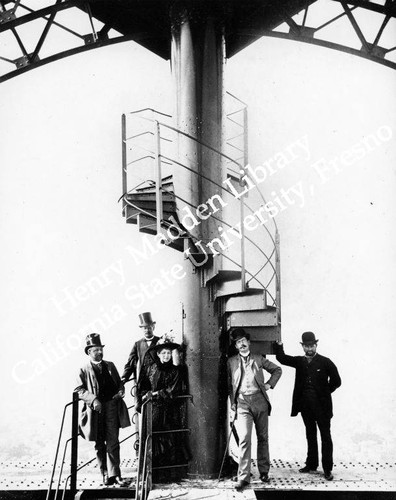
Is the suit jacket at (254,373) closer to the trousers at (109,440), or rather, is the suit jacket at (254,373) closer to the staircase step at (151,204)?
the trousers at (109,440)

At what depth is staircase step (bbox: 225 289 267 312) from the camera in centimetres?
726

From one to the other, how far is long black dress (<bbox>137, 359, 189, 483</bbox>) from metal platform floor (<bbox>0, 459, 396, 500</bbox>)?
26 centimetres

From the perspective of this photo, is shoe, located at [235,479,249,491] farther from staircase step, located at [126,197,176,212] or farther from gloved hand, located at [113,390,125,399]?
staircase step, located at [126,197,176,212]

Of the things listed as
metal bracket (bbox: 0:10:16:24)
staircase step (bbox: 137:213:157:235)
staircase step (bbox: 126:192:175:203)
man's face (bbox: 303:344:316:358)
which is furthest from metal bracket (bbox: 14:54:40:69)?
man's face (bbox: 303:344:316:358)

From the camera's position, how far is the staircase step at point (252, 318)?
741 cm

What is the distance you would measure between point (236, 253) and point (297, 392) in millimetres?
3745

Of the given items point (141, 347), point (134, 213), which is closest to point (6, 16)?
point (134, 213)

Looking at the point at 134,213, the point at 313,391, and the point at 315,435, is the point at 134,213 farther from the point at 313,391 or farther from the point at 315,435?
the point at 315,435

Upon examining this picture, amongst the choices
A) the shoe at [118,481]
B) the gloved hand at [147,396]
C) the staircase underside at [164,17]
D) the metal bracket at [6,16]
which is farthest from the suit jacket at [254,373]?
the metal bracket at [6,16]

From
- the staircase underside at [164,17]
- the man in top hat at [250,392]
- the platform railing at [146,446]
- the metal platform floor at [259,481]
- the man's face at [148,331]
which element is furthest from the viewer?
the staircase underside at [164,17]

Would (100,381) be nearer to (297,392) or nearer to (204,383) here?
→ (204,383)

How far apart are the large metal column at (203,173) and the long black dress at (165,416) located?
0.18 m

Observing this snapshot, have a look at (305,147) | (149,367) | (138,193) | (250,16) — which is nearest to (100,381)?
(149,367)

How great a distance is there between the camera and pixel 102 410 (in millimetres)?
7160
